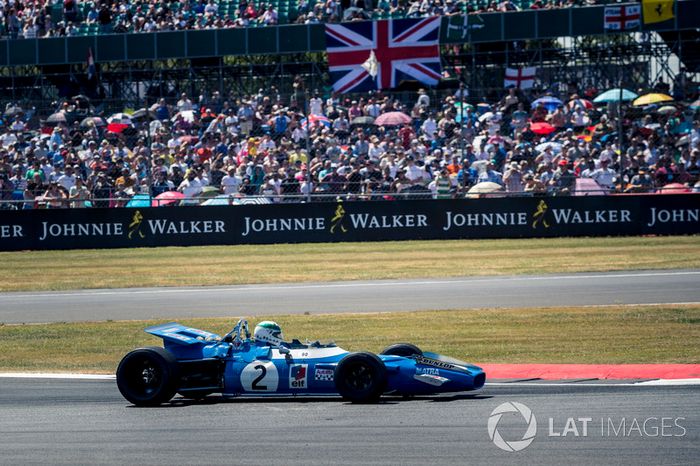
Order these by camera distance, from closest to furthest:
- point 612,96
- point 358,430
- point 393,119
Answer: point 358,430 < point 393,119 < point 612,96

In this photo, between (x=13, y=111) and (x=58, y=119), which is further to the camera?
(x=13, y=111)

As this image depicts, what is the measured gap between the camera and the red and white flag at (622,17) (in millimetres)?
30609

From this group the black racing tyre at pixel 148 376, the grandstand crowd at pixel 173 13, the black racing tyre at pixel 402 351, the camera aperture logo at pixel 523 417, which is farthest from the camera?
the grandstand crowd at pixel 173 13

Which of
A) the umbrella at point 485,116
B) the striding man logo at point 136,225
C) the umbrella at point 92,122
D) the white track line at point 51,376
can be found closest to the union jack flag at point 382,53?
the umbrella at point 485,116

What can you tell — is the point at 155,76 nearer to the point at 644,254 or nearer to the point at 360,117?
the point at 360,117

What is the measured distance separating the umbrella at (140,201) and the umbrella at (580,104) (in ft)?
36.5

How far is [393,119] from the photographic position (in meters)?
27.4

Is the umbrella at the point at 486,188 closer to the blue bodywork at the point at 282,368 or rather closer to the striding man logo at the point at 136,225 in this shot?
the striding man logo at the point at 136,225

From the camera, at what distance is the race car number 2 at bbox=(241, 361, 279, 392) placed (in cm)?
975

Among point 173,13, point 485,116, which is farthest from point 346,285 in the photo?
point 173,13

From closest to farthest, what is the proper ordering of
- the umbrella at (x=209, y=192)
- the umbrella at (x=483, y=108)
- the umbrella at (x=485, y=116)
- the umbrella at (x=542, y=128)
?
the umbrella at (x=209, y=192)
the umbrella at (x=542, y=128)
the umbrella at (x=485, y=116)
the umbrella at (x=483, y=108)

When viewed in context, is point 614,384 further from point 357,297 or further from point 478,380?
point 357,297

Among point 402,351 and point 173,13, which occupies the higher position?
point 173,13

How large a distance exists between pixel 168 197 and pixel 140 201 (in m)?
0.91
